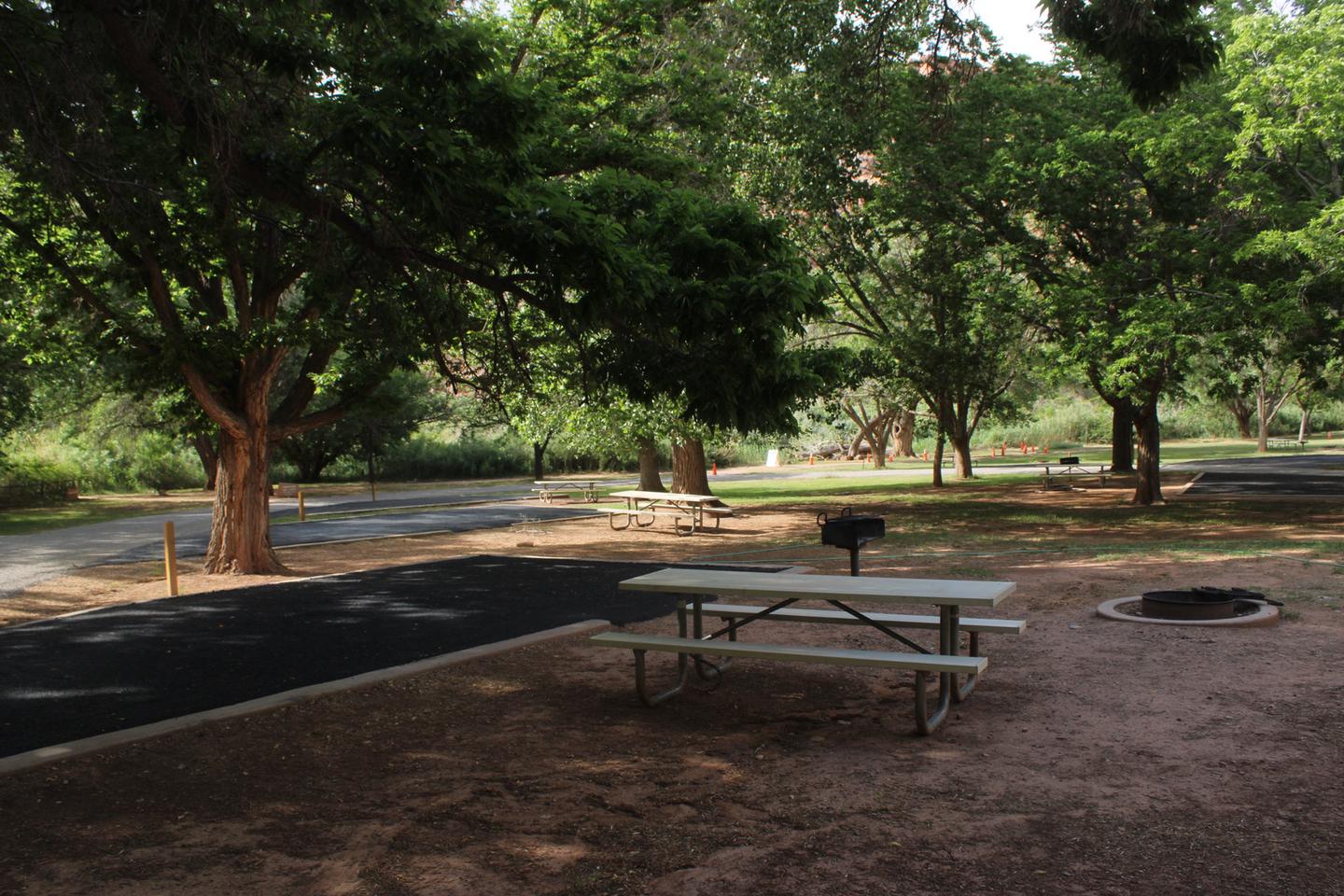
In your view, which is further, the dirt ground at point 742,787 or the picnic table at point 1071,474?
the picnic table at point 1071,474

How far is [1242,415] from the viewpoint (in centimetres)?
5469

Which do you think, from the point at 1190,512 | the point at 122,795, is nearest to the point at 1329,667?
the point at 122,795

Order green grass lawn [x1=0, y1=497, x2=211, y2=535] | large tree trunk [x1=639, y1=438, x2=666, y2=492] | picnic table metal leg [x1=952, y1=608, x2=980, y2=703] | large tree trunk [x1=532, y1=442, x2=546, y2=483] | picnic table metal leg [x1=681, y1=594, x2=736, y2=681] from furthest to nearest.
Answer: large tree trunk [x1=532, y1=442, x2=546, y2=483] < large tree trunk [x1=639, y1=438, x2=666, y2=492] < green grass lawn [x1=0, y1=497, x2=211, y2=535] < picnic table metal leg [x1=681, y1=594, x2=736, y2=681] < picnic table metal leg [x1=952, y1=608, x2=980, y2=703]

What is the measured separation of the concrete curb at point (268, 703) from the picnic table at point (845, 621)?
1.40 metres

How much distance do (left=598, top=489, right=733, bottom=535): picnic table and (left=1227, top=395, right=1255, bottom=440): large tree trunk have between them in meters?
41.9

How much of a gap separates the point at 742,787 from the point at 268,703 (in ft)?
9.71

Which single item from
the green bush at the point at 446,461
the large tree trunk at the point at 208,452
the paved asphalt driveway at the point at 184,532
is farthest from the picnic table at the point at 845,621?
the green bush at the point at 446,461

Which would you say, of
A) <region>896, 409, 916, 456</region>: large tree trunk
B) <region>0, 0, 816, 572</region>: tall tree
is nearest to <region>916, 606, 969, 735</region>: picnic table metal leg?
<region>0, 0, 816, 572</region>: tall tree

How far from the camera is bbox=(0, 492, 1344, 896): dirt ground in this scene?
3.70 meters

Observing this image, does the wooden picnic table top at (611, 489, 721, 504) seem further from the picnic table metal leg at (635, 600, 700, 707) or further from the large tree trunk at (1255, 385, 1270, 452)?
the large tree trunk at (1255, 385, 1270, 452)

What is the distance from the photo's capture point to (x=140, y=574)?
15.3 metres

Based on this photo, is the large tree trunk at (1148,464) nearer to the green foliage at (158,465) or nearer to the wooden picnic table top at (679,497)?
the wooden picnic table top at (679,497)

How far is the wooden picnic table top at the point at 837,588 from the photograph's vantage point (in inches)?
213

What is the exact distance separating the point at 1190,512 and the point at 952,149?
26.7 feet
